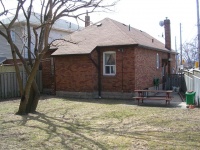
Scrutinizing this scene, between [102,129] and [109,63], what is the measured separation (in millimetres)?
8211

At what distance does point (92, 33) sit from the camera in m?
17.8

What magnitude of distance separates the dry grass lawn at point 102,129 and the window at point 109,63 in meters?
4.57

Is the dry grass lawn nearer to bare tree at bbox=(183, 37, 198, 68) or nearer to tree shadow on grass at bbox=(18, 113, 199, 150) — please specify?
tree shadow on grass at bbox=(18, 113, 199, 150)

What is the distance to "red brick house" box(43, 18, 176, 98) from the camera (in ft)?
48.6

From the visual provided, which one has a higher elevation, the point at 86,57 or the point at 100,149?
the point at 86,57

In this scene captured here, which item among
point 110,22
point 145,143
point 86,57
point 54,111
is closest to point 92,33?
point 110,22

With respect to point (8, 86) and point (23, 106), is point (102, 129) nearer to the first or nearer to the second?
point (23, 106)

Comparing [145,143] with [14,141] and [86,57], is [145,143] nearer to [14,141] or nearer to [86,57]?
[14,141]

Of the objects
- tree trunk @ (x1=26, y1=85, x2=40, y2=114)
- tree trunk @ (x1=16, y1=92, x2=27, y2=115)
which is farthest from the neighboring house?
tree trunk @ (x1=16, y1=92, x2=27, y2=115)

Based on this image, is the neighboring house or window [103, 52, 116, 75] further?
the neighboring house

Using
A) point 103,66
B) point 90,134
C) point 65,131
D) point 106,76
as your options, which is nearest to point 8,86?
point 103,66

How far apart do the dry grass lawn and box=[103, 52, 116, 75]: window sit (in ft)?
15.0

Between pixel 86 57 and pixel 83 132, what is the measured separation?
27.5 ft

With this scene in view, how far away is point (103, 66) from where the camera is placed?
619 inches
